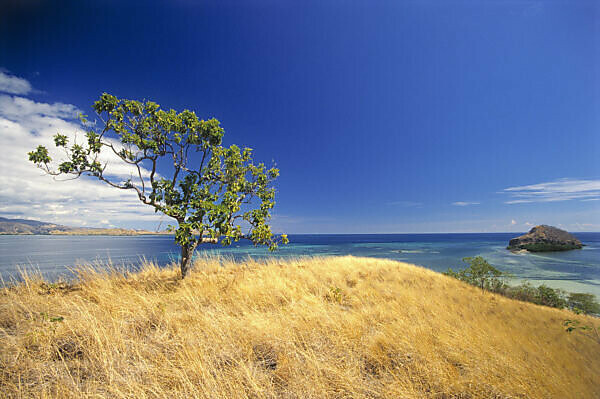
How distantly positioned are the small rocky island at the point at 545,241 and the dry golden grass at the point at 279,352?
6708 cm

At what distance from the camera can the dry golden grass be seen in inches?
102

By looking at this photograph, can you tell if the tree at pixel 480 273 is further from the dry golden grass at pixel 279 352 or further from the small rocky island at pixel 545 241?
the small rocky island at pixel 545 241

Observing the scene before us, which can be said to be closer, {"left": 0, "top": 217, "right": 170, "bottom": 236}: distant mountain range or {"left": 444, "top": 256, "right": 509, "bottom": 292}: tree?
{"left": 444, "top": 256, "right": 509, "bottom": 292}: tree

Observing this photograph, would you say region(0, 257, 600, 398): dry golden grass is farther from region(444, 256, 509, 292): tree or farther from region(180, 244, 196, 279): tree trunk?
region(444, 256, 509, 292): tree

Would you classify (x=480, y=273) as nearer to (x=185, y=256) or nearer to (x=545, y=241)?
(x=185, y=256)

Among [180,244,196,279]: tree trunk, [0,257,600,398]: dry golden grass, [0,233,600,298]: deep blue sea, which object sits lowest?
[0,233,600,298]: deep blue sea

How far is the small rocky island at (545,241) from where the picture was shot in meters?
49.4

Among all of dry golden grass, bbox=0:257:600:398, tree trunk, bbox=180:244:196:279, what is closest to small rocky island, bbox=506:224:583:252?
dry golden grass, bbox=0:257:600:398

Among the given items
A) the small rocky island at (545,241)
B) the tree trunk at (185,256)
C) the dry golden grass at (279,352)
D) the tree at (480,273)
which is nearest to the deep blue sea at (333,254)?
the tree trunk at (185,256)

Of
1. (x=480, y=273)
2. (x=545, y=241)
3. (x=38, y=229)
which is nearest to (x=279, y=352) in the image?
(x=480, y=273)

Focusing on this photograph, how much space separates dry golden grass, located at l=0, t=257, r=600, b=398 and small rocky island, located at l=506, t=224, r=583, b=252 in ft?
220

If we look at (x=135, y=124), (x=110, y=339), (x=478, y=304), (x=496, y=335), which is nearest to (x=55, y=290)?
(x=110, y=339)

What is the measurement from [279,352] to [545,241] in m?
76.5

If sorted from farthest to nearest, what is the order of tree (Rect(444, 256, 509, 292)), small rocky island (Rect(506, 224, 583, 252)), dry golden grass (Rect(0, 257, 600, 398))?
small rocky island (Rect(506, 224, 583, 252)), tree (Rect(444, 256, 509, 292)), dry golden grass (Rect(0, 257, 600, 398))
